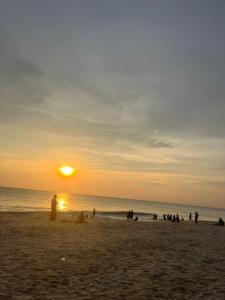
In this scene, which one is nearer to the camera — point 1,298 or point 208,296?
point 1,298

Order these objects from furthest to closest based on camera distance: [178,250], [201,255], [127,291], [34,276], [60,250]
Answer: [178,250] → [201,255] → [60,250] → [34,276] → [127,291]

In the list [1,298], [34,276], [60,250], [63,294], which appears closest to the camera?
[1,298]

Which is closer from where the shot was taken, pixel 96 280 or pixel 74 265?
pixel 96 280

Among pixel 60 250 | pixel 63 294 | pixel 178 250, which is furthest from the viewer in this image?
pixel 178 250

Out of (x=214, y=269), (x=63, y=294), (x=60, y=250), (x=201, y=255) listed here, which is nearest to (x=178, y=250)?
(x=201, y=255)

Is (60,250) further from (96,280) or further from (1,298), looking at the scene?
(1,298)

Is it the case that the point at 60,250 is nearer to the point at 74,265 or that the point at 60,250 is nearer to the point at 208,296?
the point at 74,265

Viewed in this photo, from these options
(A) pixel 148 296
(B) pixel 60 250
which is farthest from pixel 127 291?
(B) pixel 60 250

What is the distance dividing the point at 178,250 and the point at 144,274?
7.24 m

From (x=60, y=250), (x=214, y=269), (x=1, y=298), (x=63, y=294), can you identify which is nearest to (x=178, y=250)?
(x=214, y=269)

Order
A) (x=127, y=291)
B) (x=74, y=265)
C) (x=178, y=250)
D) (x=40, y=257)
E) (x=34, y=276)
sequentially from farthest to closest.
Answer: (x=178, y=250)
(x=40, y=257)
(x=74, y=265)
(x=34, y=276)
(x=127, y=291)

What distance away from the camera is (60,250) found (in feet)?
55.9

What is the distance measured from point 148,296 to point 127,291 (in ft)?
2.19

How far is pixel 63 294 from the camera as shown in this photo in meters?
9.68
